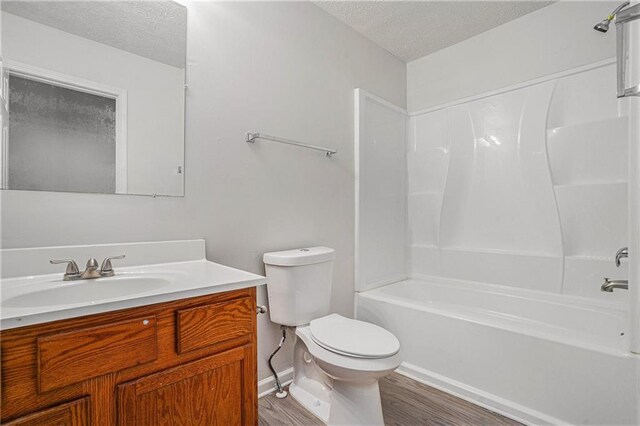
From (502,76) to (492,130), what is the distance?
39cm

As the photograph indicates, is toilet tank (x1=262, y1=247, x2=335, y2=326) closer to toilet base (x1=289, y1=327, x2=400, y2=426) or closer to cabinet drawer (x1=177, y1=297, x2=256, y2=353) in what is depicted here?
toilet base (x1=289, y1=327, x2=400, y2=426)

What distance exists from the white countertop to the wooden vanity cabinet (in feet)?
0.09

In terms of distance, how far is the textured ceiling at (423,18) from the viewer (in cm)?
208

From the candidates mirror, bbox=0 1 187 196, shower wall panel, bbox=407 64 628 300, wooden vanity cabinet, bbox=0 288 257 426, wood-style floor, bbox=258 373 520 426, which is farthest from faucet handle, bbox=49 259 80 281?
shower wall panel, bbox=407 64 628 300

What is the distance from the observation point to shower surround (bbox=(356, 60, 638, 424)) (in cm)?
155

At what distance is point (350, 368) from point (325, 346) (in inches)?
6.2

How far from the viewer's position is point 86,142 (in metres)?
1.22

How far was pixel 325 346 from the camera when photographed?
4.68 ft

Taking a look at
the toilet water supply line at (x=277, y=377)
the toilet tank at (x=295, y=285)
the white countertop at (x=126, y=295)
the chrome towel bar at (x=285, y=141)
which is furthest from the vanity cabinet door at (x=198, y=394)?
the chrome towel bar at (x=285, y=141)

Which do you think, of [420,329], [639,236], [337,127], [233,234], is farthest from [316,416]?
[337,127]

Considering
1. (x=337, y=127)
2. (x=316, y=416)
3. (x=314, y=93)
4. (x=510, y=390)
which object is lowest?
(x=316, y=416)

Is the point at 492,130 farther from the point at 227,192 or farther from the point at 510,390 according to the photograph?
the point at 227,192

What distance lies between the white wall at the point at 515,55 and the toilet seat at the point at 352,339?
201 cm

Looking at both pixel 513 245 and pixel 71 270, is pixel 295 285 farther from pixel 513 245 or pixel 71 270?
pixel 513 245
